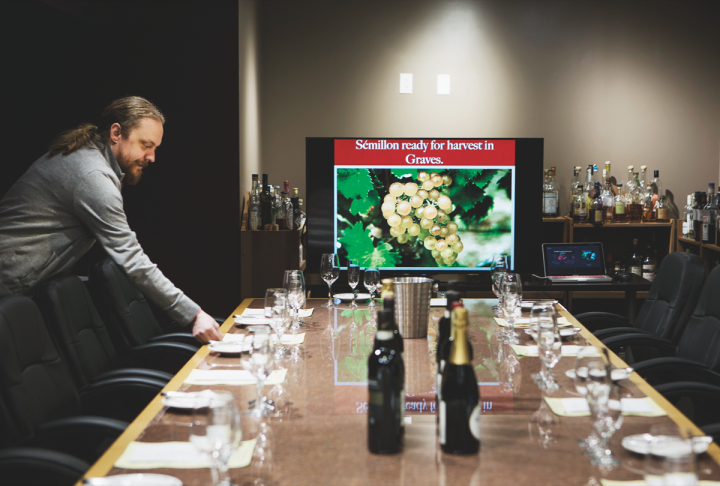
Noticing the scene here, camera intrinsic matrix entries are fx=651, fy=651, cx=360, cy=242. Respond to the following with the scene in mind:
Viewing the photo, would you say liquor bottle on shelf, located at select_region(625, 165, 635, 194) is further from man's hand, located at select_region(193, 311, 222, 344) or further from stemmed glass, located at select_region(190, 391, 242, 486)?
stemmed glass, located at select_region(190, 391, 242, 486)

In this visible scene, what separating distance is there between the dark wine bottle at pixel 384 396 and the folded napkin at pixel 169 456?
23 cm

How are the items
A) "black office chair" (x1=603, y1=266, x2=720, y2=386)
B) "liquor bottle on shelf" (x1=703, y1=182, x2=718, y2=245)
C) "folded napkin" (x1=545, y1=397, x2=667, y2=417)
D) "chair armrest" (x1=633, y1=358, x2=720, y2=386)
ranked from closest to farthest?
"folded napkin" (x1=545, y1=397, x2=667, y2=417) → "chair armrest" (x1=633, y1=358, x2=720, y2=386) → "black office chair" (x1=603, y1=266, x2=720, y2=386) → "liquor bottle on shelf" (x1=703, y1=182, x2=718, y2=245)

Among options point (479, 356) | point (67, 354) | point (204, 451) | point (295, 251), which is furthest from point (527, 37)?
point (204, 451)

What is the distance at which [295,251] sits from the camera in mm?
3883

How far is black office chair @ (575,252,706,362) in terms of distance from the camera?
255cm

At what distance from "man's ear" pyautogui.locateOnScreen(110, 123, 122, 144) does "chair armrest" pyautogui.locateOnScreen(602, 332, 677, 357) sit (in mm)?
1971

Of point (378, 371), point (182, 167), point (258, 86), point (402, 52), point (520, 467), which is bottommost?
point (520, 467)

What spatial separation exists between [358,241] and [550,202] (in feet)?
5.19

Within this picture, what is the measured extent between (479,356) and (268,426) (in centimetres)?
80

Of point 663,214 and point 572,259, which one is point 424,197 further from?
point 663,214

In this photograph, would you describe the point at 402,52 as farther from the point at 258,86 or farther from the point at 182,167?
the point at 182,167

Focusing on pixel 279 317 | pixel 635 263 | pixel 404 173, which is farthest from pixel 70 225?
pixel 635 263

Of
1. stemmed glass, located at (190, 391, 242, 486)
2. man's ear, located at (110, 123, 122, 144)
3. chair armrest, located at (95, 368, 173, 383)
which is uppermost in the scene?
man's ear, located at (110, 123, 122, 144)

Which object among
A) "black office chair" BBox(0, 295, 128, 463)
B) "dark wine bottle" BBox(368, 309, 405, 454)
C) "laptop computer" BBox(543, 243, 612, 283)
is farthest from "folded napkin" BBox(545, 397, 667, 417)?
"laptop computer" BBox(543, 243, 612, 283)
